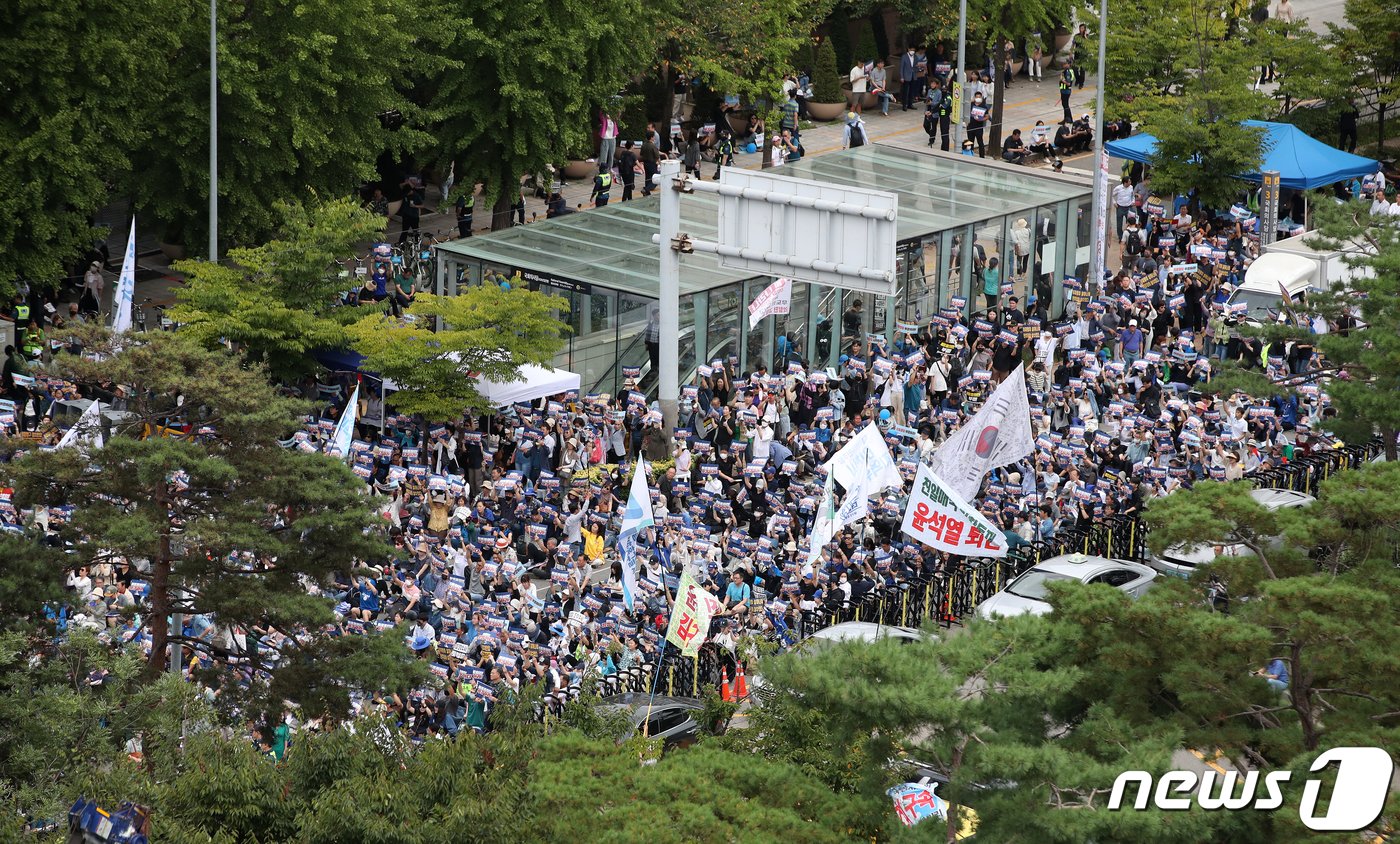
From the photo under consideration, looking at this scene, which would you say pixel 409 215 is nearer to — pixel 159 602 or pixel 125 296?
pixel 125 296

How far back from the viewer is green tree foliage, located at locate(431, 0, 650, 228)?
151 ft

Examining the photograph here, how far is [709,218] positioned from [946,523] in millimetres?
16807

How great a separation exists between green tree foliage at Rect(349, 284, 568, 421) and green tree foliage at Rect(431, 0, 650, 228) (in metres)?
8.09

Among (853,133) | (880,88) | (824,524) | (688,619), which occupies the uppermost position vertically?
(880,88)

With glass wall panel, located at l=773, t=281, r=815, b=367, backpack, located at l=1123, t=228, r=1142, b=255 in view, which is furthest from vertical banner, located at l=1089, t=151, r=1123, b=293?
glass wall panel, located at l=773, t=281, r=815, b=367

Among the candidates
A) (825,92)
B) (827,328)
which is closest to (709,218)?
(827,328)

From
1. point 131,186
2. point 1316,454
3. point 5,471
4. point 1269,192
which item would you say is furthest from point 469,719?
point 1269,192

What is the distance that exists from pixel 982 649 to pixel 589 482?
1587cm

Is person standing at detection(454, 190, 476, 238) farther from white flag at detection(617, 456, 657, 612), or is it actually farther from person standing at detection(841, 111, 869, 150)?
white flag at detection(617, 456, 657, 612)

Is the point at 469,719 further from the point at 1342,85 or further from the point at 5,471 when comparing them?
the point at 1342,85

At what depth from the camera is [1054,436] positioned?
36500mm

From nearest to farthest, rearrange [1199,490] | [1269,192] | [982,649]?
[982,649], [1199,490], [1269,192]

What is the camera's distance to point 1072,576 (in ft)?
105

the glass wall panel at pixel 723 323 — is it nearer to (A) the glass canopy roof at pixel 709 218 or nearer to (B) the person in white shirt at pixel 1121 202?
(A) the glass canopy roof at pixel 709 218
